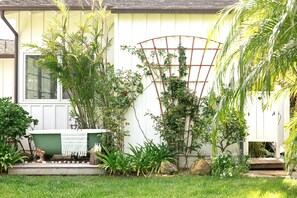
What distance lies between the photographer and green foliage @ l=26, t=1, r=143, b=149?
31.8 ft

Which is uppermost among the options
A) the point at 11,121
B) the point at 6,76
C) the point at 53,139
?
the point at 6,76

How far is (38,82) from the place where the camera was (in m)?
11.4

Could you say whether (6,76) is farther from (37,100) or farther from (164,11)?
(164,11)

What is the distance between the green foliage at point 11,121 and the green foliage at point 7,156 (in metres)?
0.21

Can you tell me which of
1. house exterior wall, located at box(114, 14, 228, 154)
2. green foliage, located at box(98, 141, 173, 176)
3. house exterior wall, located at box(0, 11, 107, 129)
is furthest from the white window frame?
green foliage, located at box(98, 141, 173, 176)

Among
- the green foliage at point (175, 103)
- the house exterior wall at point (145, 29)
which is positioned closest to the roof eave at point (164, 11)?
the house exterior wall at point (145, 29)

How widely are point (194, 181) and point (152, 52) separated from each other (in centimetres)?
319

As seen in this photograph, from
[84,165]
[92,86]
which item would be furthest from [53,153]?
[92,86]

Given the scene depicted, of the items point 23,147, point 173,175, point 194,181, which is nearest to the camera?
point 194,181

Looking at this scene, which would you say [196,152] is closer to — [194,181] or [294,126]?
[194,181]

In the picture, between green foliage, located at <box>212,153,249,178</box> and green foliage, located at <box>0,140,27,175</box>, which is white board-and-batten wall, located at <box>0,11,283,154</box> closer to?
green foliage, located at <box>212,153,249,178</box>

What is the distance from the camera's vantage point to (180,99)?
9500mm

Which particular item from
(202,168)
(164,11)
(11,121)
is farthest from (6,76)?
(202,168)

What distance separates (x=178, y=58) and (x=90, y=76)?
1.95 meters
